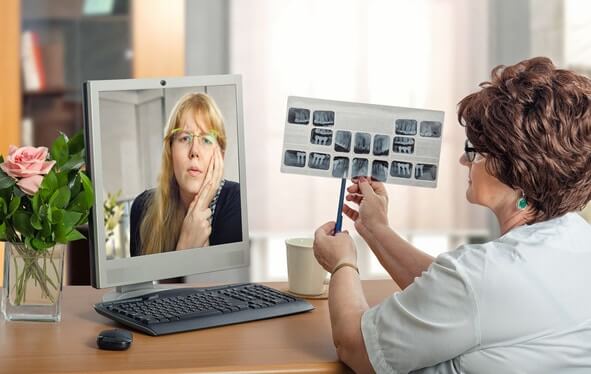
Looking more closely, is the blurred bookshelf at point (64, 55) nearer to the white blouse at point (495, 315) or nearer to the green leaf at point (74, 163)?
the green leaf at point (74, 163)

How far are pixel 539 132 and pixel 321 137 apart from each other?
51cm

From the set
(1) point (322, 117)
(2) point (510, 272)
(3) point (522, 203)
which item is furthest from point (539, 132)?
(1) point (322, 117)

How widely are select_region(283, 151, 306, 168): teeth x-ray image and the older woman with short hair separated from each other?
0.29 meters

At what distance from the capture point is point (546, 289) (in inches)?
54.5

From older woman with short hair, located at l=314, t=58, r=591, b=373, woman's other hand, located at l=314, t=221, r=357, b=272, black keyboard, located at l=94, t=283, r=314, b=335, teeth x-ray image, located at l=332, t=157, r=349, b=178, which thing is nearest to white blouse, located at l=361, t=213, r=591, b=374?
older woman with short hair, located at l=314, t=58, r=591, b=373

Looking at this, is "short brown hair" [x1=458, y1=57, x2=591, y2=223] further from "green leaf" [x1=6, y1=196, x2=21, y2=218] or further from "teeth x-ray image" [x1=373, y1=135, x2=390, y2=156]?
"green leaf" [x1=6, y1=196, x2=21, y2=218]

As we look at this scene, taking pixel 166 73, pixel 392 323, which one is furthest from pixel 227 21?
pixel 392 323

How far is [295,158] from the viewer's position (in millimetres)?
1845

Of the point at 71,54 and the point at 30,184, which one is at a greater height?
the point at 71,54

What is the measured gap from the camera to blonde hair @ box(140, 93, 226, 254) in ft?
5.89

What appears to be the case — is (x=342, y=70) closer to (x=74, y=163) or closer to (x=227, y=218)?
(x=227, y=218)

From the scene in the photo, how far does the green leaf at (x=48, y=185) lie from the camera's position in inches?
65.1

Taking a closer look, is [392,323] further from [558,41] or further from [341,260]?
[558,41]

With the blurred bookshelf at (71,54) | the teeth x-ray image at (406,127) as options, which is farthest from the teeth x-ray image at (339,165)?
the blurred bookshelf at (71,54)
